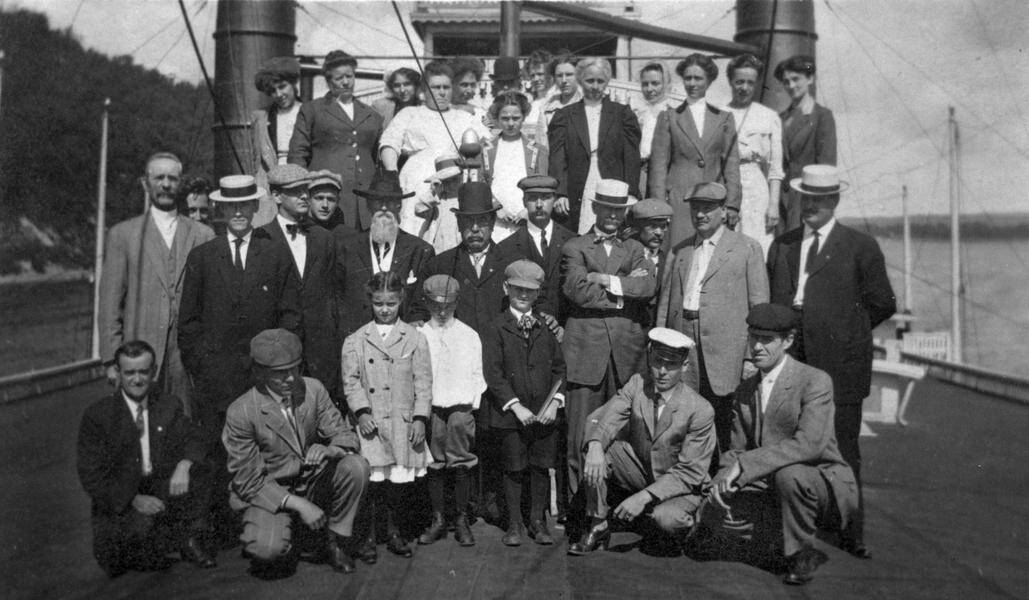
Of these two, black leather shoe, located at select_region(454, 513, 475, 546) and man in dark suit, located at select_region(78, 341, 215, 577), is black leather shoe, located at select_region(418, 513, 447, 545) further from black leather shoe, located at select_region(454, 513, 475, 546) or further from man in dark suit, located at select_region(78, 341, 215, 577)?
man in dark suit, located at select_region(78, 341, 215, 577)

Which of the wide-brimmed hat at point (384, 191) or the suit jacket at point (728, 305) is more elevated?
the wide-brimmed hat at point (384, 191)

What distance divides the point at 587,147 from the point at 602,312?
143 cm

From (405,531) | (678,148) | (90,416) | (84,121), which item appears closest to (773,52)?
(678,148)

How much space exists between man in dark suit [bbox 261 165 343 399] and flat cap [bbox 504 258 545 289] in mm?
1014

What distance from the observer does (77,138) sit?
73.0 feet

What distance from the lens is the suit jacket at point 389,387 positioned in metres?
4.49

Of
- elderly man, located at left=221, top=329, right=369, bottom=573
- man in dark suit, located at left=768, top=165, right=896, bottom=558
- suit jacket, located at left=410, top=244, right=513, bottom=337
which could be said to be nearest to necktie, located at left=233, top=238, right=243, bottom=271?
elderly man, located at left=221, top=329, right=369, bottom=573

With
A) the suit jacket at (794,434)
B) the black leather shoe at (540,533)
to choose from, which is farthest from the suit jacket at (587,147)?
the black leather shoe at (540,533)

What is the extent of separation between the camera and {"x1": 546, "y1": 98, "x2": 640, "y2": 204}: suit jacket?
19.3ft

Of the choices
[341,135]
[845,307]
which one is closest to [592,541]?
[845,307]

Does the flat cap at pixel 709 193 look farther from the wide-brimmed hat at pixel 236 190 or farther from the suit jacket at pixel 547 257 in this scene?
A: the wide-brimmed hat at pixel 236 190

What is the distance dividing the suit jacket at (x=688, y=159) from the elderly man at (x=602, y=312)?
0.84 metres

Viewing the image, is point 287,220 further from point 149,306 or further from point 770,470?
point 770,470

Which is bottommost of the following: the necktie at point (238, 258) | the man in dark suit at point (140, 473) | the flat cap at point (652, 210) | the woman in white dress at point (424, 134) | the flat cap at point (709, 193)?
the man in dark suit at point (140, 473)
